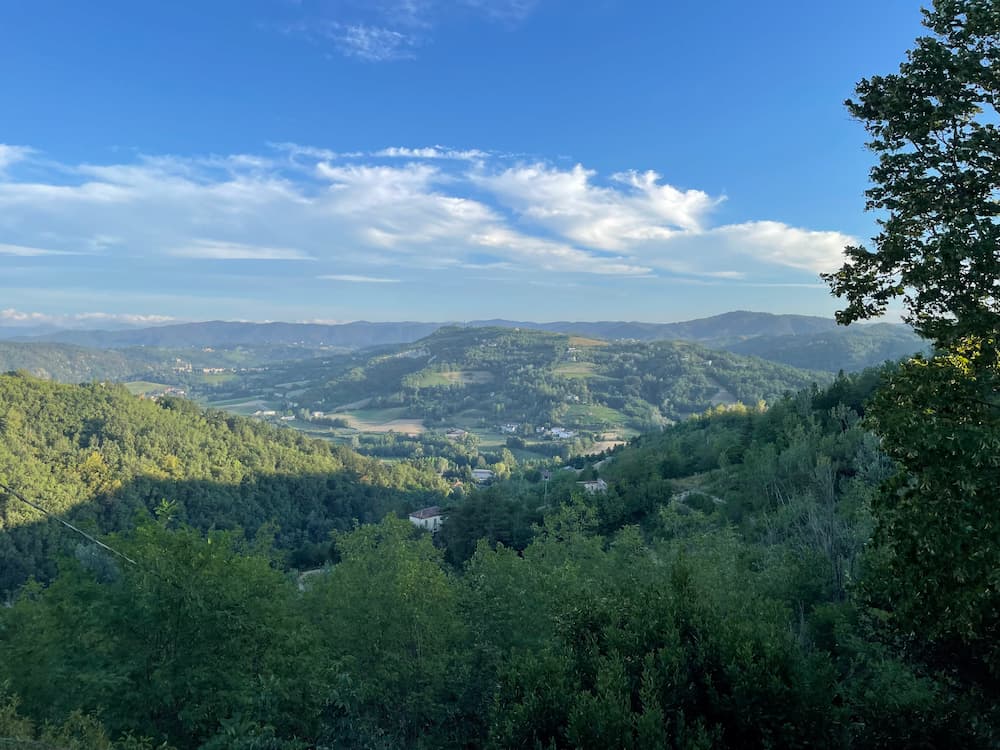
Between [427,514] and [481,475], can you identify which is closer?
[427,514]

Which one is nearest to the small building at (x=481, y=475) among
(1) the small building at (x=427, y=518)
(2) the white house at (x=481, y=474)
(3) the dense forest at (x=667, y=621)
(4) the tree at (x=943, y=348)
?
(2) the white house at (x=481, y=474)

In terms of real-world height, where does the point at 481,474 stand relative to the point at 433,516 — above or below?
below

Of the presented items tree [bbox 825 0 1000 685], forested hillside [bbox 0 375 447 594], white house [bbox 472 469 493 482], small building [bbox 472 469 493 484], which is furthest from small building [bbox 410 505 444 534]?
tree [bbox 825 0 1000 685]

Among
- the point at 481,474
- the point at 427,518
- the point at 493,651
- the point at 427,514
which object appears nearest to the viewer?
the point at 493,651

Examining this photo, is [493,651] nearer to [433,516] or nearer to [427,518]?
[427,518]

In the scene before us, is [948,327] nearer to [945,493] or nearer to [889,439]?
[889,439]

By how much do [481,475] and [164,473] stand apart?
75.1 metres

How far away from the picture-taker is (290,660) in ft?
41.1

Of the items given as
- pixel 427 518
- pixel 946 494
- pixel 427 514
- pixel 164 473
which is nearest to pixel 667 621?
pixel 946 494

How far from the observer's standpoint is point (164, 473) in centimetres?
10894

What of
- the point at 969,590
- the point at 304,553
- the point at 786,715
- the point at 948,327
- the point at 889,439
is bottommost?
the point at 304,553

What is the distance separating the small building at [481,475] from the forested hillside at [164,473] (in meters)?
11.8

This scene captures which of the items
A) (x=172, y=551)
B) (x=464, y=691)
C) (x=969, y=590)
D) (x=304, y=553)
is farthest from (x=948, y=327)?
(x=304, y=553)

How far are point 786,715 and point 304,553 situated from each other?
65.7 meters
